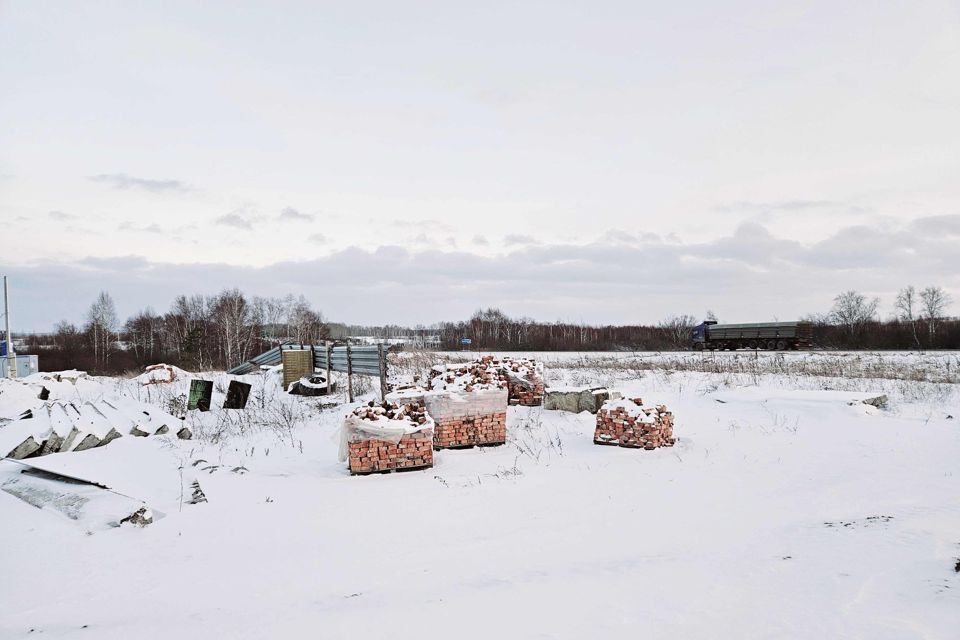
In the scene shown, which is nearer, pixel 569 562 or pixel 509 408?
pixel 569 562

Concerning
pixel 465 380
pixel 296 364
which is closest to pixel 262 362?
pixel 296 364

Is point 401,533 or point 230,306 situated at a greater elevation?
point 230,306

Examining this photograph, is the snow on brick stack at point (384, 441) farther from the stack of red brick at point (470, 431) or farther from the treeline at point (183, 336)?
the treeline at point (183, 336)

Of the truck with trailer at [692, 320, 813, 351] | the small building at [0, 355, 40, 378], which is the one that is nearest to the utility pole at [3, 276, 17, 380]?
the small building at [0, 355, 40, 378]

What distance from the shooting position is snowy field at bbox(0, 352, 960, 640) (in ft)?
10.6

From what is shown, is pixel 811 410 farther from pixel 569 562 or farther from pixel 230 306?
pixel 230 306

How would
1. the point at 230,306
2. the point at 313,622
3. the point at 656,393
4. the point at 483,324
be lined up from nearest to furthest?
the point at 313,622, the point at 656,393, the point at 230,306, the point at 483,324

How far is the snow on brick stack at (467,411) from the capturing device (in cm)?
837

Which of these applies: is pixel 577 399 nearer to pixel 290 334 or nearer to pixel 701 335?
pixel 701 335

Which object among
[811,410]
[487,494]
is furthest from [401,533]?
[811,410]

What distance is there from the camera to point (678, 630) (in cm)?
304

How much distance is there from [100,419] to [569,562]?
7.08m

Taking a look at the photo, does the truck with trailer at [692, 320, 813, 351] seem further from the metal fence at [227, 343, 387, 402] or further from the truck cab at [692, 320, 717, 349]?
the metal fence at [227, 343, 387, 402]

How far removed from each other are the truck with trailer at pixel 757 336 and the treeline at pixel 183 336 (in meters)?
33.1
